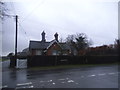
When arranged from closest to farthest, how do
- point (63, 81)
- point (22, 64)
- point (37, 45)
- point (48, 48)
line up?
point (63, 81) → point (22, 64) → point (48, 48) → point (37, 45)

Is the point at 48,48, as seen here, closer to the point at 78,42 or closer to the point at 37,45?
the point at 37,45

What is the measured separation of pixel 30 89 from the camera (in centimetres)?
940

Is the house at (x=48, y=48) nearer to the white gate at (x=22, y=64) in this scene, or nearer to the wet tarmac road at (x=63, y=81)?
the white gate at (x=22, y=64)

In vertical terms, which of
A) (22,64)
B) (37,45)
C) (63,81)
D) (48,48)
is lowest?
(22,64)

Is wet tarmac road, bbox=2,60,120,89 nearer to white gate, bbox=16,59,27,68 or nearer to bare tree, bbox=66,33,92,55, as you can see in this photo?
white gate, bbox=16,59,27,68

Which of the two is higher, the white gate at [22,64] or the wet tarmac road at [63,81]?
the wet tarmac road at [63,81]

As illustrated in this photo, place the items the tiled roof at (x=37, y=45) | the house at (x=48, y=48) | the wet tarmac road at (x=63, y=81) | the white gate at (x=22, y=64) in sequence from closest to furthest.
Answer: the wet tarmac road at (x=63, y=81) < the white gate at (x=22, y=64) < the house at (x=48, y=48) < the tiled roof at (x=37, y=45)

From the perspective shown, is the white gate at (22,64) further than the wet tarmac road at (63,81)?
Yes

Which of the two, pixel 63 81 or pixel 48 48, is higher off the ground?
pixel 48 48

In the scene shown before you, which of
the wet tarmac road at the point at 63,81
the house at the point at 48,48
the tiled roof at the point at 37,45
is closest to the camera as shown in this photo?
the wet tarmac road at the point at 63,81

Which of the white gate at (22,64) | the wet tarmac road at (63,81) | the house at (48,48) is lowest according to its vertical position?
the white gate at (22,64)

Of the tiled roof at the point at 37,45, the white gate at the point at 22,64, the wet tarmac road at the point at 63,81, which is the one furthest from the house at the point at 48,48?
the wet tarmac road at the point at 63,81

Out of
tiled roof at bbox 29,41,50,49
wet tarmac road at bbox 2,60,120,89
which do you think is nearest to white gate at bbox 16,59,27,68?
wet tarmac road at bbox 2,60,120,89

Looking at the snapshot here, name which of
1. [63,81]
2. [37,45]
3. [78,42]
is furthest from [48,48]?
[63,81]
